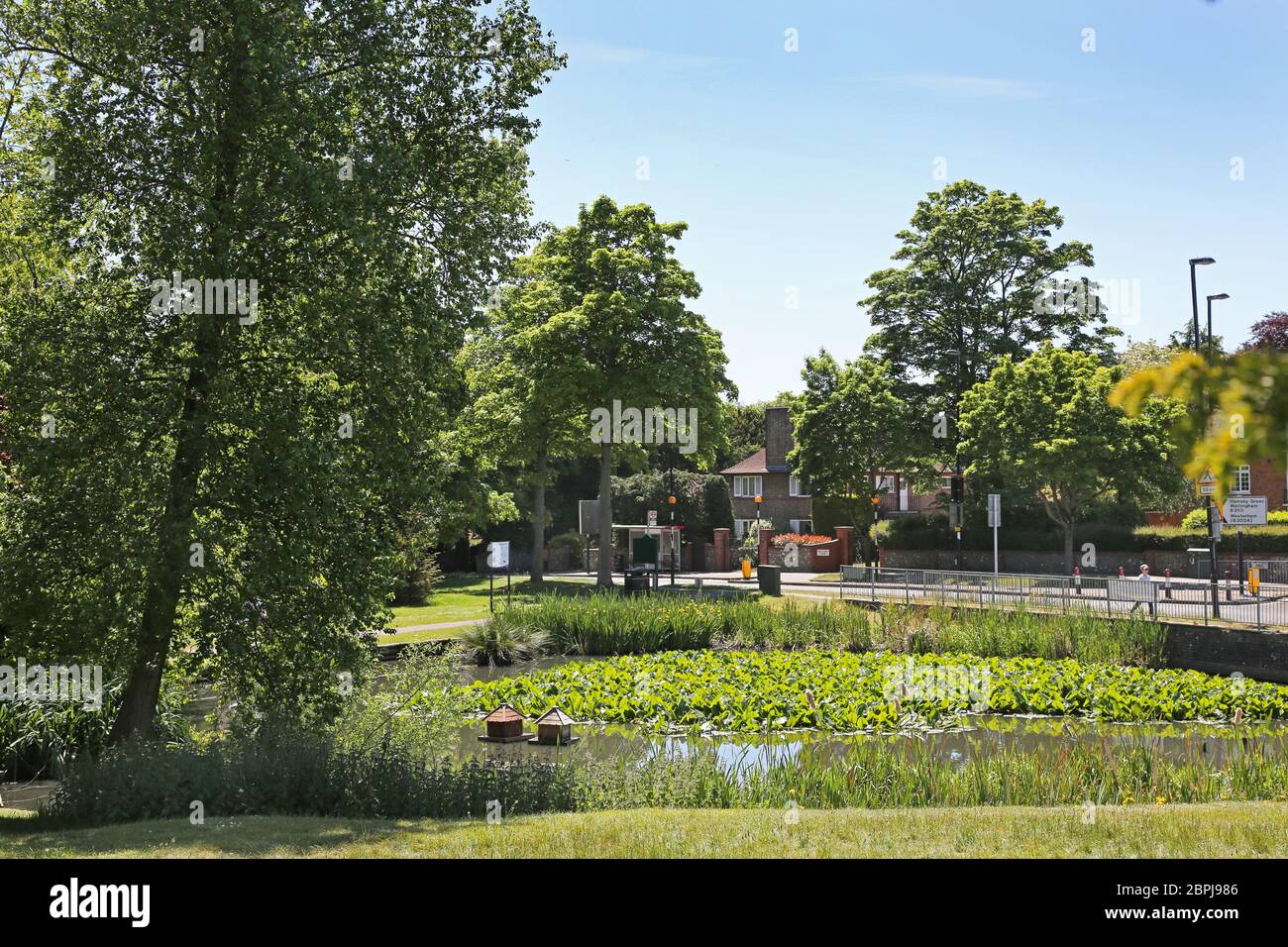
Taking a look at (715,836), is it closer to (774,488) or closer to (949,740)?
(949,740)

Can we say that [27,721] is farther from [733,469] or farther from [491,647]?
[733,469]

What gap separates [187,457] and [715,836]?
295 inches

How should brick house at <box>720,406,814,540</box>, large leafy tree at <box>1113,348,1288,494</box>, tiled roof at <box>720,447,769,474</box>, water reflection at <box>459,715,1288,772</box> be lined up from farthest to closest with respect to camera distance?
tiled roof at <box>720,447,769,474</box> < brick house at <box>720,406,814,540</box> < water reflection at <box>459,715,1288,772</box> < large leafy tree at <box>1113,348,1288,494</box>

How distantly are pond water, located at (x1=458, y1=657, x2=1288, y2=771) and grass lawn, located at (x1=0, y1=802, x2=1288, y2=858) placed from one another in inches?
182

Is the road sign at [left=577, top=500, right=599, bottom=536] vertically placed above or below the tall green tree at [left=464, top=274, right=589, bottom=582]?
below

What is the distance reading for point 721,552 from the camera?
58562 mm

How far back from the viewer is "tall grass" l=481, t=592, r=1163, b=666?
24.9 meters

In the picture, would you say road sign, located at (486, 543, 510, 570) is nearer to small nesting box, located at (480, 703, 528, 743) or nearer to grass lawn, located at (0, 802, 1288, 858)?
small nesting box, located at (480, 703, 528, 743)

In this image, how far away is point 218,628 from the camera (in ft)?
40.3

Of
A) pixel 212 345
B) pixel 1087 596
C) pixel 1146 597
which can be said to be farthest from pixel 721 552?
pixel 212 345

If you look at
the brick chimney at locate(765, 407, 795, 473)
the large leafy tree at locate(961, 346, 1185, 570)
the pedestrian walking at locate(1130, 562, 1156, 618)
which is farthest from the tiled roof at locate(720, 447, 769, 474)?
the pedestrian walking at locate(1130, 562, 1156, 618)

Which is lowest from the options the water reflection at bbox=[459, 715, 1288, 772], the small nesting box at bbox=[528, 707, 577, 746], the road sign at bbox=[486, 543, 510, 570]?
the water reflection at bbox=[459, 715, 1288, 772]

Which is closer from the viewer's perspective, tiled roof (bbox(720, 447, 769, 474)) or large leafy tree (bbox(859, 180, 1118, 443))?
large leafy tree (bbox(859, 180, 1118, 443))

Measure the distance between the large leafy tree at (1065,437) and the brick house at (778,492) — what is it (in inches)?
751
